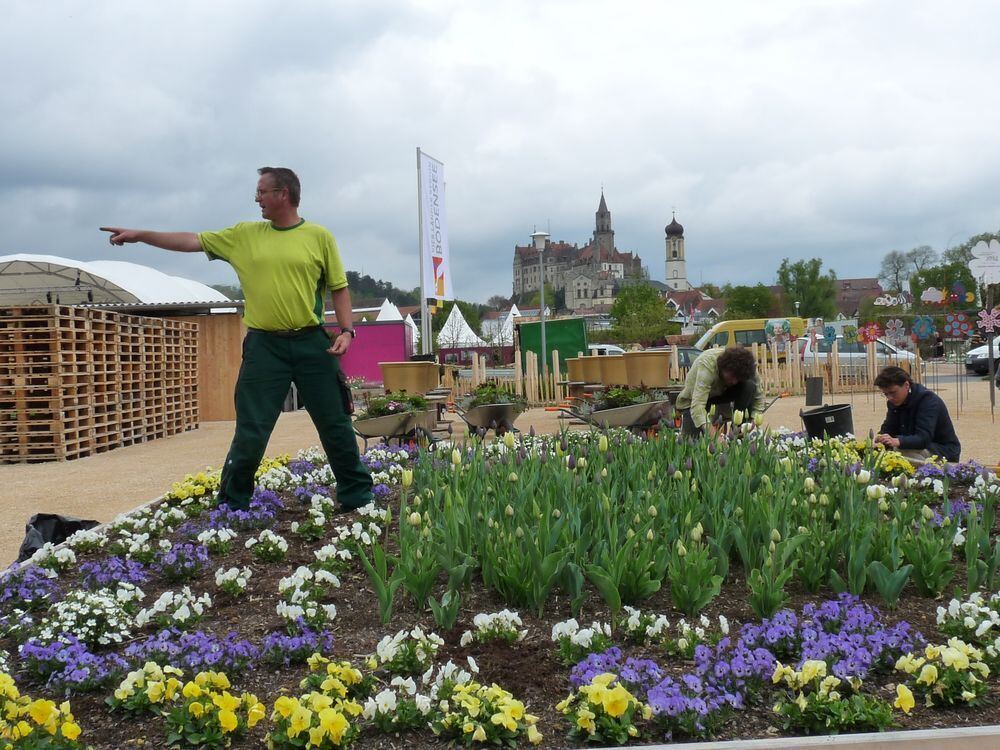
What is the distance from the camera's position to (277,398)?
4953 mm

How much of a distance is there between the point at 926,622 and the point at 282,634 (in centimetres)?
224

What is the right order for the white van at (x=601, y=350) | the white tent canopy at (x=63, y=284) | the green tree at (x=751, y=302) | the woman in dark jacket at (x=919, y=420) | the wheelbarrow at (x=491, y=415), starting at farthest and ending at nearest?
the green tree at (x=751, y=302) → the white van at (x=601, y=350) → the white tent canopy at (x=63, y=284) → the wheelbarrow at (x=491, y=415) → the woman in dark jacket at (x=919, y=420)

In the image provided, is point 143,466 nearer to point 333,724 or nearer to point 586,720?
point 333,724

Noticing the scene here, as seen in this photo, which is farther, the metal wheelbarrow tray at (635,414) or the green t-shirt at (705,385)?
the metal wheelbarrow tray at (635,414)

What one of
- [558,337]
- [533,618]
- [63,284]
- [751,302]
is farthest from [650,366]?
[751,302]

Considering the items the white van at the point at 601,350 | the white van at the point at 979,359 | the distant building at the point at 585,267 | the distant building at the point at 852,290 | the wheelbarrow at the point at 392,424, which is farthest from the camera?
the distant building at the point at 585,267

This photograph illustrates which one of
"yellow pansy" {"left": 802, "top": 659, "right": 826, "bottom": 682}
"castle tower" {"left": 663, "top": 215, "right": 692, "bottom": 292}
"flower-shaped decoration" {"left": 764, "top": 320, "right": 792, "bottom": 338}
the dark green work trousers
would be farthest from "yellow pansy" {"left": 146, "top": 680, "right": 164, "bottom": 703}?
"castle tower" {"left": 663, "top": 215, "right": 692, "bottom": 292}

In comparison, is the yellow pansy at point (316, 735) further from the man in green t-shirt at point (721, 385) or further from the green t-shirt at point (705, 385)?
the green t-shirt at point (705, 385)

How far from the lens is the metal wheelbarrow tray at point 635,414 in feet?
28.6

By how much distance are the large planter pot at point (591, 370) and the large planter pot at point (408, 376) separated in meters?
2.66

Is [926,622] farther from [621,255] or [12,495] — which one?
[621,255]

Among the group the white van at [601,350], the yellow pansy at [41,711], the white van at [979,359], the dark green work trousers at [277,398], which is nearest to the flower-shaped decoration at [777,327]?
the white van at [601,350]

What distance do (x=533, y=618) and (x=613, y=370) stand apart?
908cm

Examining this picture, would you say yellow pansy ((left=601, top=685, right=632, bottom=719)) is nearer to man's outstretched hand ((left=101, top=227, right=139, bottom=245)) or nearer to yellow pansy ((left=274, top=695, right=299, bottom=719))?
yellow pansy ((left=274, top=695, right=299, bottom=719))
